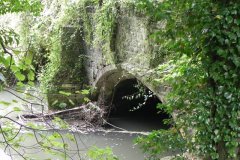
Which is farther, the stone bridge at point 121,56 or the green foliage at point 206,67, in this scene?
the stone bridge at point 121,56

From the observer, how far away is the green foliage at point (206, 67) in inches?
93.8

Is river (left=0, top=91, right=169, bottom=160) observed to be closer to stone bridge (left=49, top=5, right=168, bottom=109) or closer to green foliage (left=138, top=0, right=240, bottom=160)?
stone bridge (left=49, top=5, right=168, bottom=109)

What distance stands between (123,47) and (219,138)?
3012 millimetres

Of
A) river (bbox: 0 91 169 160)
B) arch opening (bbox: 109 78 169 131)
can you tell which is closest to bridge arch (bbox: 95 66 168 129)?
arch opening (bbox: 109 78 169 131)

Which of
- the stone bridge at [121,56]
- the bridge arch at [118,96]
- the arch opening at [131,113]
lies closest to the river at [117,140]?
the arch opening at [131,113]

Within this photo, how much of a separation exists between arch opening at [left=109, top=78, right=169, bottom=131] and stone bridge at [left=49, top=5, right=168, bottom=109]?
35 centimetres

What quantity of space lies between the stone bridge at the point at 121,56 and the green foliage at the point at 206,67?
1.34m

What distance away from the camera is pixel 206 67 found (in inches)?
98.0

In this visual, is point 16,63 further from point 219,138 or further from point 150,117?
point 150,117

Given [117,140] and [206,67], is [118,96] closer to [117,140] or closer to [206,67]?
[117,140]

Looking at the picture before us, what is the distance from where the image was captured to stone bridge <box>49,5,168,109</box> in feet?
15.0

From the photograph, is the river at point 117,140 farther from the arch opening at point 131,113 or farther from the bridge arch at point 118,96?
the bridge arch at point 118,96

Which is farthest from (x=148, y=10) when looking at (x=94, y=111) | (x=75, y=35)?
(x=75, y=35)

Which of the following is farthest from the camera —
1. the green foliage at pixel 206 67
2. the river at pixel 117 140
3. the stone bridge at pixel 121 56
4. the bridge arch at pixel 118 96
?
the bridge arch at pixel 118 96
